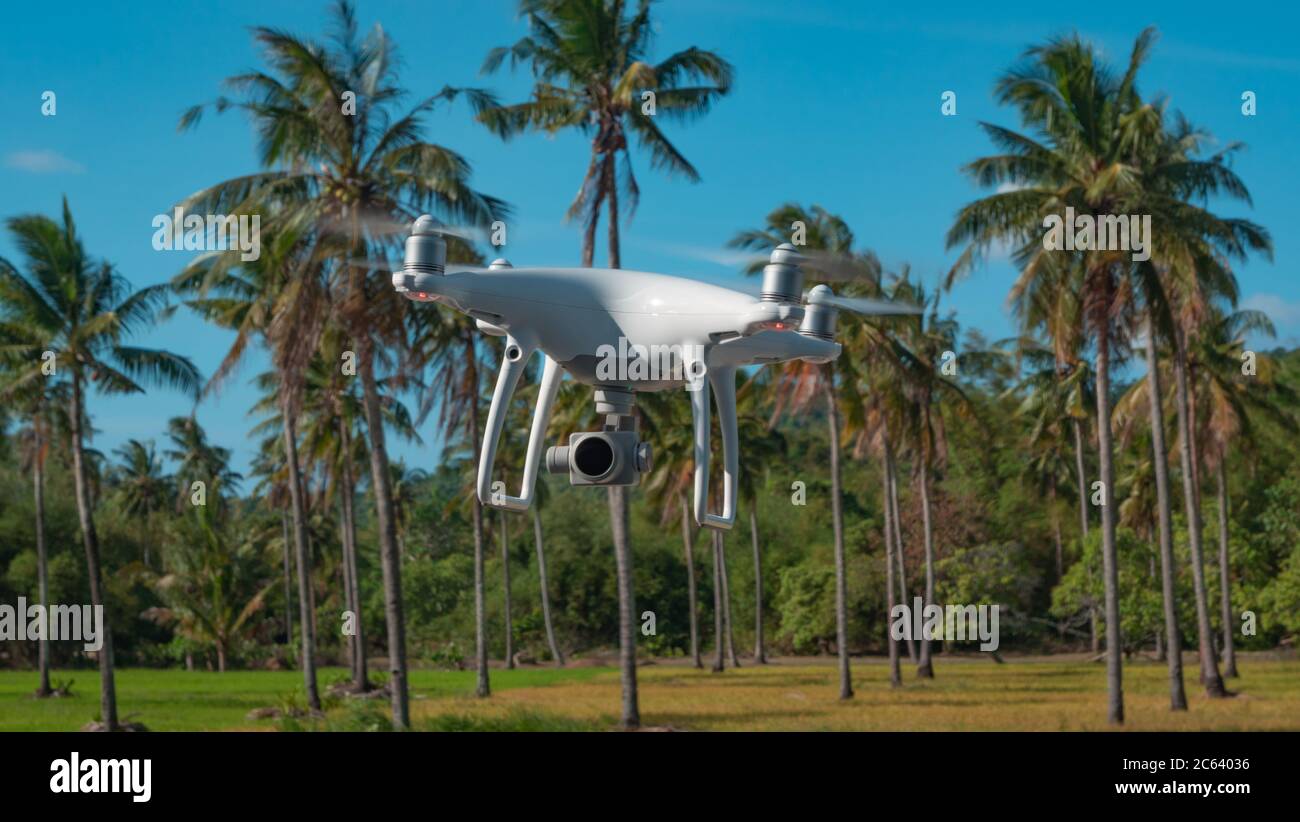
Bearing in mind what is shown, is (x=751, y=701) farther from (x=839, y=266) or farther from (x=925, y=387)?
(x=839, y=266)

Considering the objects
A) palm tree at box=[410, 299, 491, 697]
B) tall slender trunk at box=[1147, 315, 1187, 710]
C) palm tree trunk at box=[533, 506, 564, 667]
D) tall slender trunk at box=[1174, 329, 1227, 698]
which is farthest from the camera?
palm tree trunk at box=[533, 506, 564, 667]

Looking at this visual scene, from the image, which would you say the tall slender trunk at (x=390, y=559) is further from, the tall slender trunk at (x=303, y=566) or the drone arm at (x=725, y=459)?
the drone arm at (x=725, y=459)

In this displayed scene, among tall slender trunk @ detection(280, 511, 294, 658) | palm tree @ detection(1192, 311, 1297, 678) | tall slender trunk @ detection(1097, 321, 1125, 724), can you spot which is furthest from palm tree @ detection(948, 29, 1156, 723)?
tall slender trunk @ detection(280, 511, 294, 658)

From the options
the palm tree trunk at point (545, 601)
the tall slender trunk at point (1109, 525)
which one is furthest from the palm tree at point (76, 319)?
the palm tree trunk at point (545, 601)

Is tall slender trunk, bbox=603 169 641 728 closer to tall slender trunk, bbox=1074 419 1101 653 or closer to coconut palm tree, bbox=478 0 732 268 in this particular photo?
coconut palm tree, bbox=478 0 732 268
